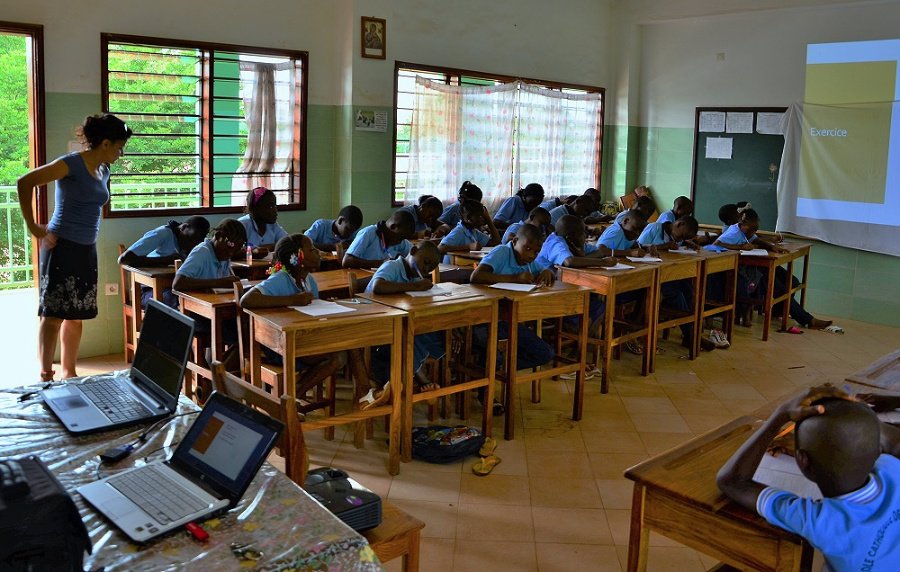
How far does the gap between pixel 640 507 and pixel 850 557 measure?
22.2 inches

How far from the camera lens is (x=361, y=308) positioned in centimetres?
392

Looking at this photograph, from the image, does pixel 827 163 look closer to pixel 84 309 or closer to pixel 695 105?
pixel 695 105

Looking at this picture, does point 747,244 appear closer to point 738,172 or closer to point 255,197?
point 738,172

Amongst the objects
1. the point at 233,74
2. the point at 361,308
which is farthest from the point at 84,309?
the point at 233,74

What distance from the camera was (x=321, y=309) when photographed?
382 cm

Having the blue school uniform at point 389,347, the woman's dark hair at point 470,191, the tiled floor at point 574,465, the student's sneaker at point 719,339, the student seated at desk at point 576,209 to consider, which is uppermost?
the woman's dark hair at point 470,191

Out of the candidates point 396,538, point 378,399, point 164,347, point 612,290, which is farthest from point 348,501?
point 612,290

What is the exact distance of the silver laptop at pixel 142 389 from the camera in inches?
93.3

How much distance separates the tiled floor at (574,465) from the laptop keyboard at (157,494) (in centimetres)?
133

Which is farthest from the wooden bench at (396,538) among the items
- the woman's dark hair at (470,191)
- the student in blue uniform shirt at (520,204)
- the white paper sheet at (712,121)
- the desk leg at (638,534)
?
the white paper sheet at (712,121)

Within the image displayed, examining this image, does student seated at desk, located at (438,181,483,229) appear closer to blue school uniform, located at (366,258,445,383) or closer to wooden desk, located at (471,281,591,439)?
wooden desk, located at (471,281,591,439)

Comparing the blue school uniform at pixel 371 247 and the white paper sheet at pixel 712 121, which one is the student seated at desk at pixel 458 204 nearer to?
the blue school uniform at pixel 371 247

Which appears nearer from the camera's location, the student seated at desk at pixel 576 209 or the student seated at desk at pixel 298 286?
the student seated at desk at pixel 298 286

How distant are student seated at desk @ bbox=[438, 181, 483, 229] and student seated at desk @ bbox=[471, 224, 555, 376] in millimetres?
2723
